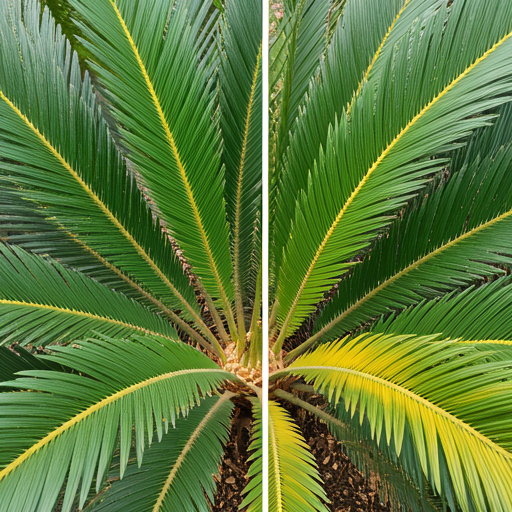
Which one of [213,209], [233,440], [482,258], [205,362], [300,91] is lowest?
[233,440]

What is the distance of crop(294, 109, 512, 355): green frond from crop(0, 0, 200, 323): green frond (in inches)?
18.2

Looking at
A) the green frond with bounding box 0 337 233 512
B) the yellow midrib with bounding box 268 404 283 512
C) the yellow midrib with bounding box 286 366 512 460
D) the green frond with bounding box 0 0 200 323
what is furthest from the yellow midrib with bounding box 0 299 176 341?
the yellow midrib with bounding box 286 366 512 460

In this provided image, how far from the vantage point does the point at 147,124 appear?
777mm

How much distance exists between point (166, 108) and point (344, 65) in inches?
15.2

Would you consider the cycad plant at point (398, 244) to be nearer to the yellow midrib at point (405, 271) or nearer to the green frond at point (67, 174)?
the yellow midrib at point (405, 271)

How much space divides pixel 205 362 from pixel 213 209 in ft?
1.09

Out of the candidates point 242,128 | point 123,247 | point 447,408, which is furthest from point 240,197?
point 447,408

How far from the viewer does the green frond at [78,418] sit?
46cm

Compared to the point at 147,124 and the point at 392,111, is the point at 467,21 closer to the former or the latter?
the point at 392,111

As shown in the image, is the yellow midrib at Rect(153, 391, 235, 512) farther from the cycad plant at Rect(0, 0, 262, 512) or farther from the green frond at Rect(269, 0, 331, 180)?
the green frond at Rect(269, 0, 331, 180)

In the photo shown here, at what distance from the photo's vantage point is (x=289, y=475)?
2.10 feet

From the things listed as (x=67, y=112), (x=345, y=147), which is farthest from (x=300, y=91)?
(x=67, y=112)

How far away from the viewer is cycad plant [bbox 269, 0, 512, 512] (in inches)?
20.4

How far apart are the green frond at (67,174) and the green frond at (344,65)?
0.34 m
